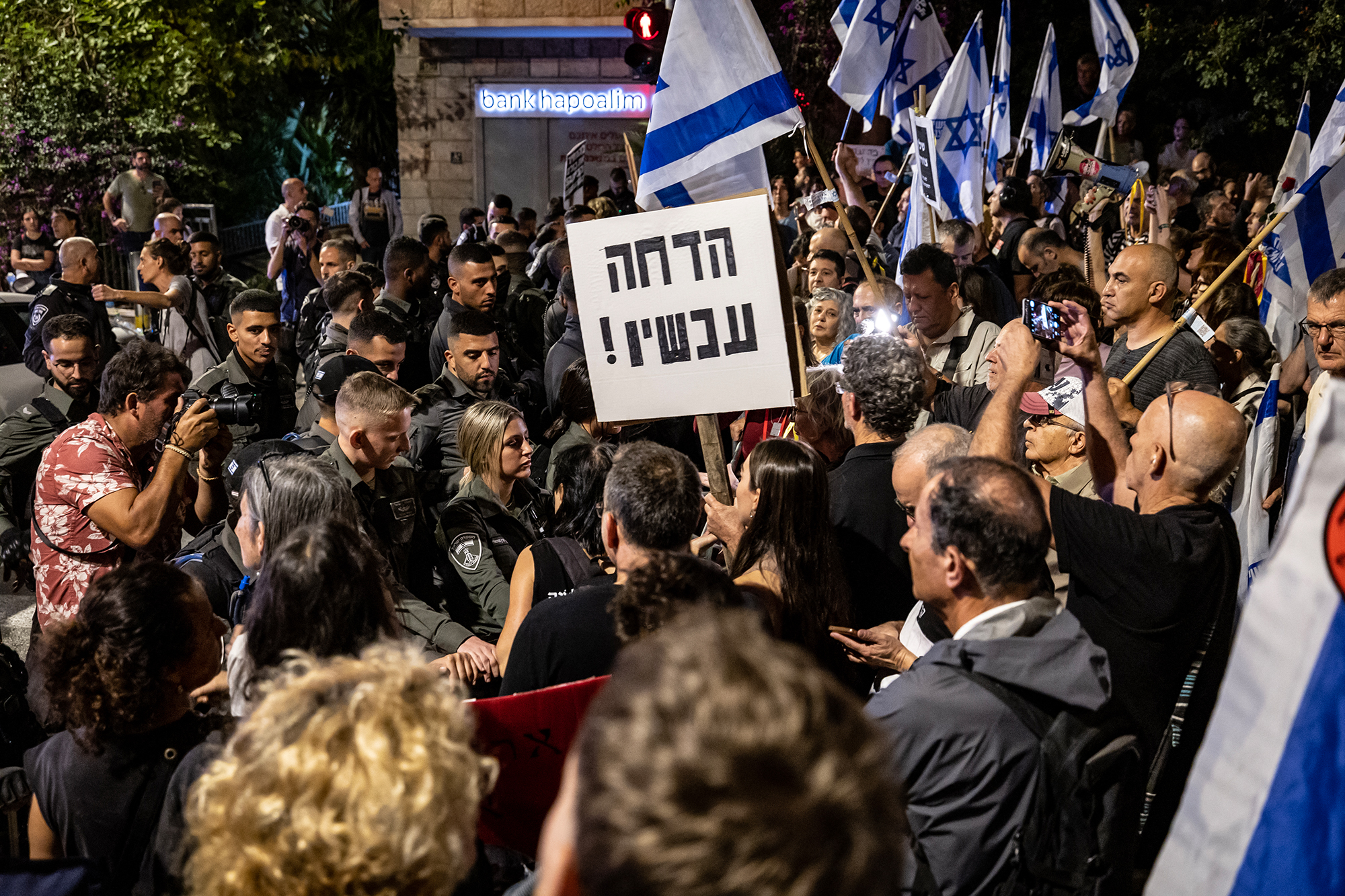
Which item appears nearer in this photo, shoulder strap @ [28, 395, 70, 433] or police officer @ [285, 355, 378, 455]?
police officer @ [285, 355, 378, 455]

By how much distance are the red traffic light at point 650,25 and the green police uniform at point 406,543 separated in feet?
18.8

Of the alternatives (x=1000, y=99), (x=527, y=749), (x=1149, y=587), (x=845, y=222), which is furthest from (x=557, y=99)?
(x=527, y=749)

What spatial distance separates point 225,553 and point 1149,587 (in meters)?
3.03

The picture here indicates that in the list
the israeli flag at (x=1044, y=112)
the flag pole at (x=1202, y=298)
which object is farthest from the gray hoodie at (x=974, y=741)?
the israeli flag at (x=1044, y=112)

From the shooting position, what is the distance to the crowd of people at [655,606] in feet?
4.21

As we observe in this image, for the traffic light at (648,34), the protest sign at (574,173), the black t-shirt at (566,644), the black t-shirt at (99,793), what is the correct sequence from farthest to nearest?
the protest sign at (574,173) → the traffic light at (648,34) → the black t-shirt at (566,644) → the black t-shirt at (99,793)

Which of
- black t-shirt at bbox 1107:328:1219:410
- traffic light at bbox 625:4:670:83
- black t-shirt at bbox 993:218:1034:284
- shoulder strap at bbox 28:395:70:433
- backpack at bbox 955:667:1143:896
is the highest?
traffic light at bbox 625:4:670:83

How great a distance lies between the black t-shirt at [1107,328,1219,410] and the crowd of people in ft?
0.06

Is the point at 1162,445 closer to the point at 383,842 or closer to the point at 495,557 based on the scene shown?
the point at 495,557

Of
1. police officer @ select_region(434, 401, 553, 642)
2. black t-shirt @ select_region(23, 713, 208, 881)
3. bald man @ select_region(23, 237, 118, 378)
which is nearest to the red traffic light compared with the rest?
bald man @ select_region(23, 237, 118, 378)

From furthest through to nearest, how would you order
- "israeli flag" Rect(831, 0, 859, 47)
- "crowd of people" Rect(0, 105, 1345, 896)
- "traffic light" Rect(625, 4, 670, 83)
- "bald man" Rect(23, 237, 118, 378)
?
"traffic light" Rect(625, 4, 670, 83) → "israeli flag" Rect(831, 0, 859, 47) → "bald man" Rect(23, 237, 118, 378) → "crowd of people" Rect(0, 105, 1345, 896)

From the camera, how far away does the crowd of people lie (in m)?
1.28

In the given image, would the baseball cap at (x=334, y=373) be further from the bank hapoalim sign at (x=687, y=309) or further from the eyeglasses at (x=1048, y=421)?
the eyeglasses at (x=1048, y=421)

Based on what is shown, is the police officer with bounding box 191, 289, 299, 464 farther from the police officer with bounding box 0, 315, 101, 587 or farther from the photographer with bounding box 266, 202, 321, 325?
the photographer with bounding box 266, 202, 321, 325
